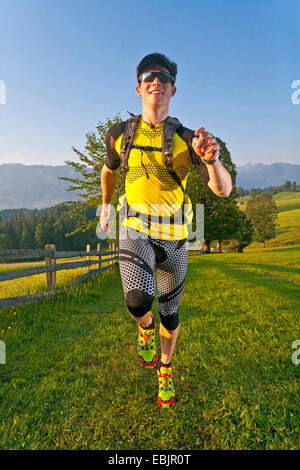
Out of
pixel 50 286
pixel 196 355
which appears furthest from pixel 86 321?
pixel 196 355

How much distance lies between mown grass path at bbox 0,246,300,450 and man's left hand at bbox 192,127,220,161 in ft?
7.82

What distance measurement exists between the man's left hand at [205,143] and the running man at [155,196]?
1.14ft

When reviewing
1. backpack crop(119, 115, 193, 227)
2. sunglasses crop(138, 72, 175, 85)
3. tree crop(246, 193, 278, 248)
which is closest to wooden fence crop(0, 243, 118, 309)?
backpack crop(119, 115, 193, 227)

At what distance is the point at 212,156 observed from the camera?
1752mm

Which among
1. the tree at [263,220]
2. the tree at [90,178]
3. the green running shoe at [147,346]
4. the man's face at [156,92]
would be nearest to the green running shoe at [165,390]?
the green running shoe at [147,346]

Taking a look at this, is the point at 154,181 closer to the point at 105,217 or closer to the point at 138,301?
the point at 105,217

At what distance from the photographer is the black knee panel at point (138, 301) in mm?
2201

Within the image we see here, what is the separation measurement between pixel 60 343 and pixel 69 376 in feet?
4.14

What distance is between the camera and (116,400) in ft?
8.73

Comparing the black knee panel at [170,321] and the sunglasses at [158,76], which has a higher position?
the sunglasses at [158,76]

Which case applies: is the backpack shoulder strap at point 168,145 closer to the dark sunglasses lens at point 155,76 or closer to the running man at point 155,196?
the running man at point 155,196

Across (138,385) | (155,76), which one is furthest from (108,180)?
(138,385)

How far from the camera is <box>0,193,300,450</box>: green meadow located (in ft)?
7.11

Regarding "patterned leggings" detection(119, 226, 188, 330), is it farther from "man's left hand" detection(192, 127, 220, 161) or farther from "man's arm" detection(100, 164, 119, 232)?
"man's left hand" detection(192, 127, 220, 161)
